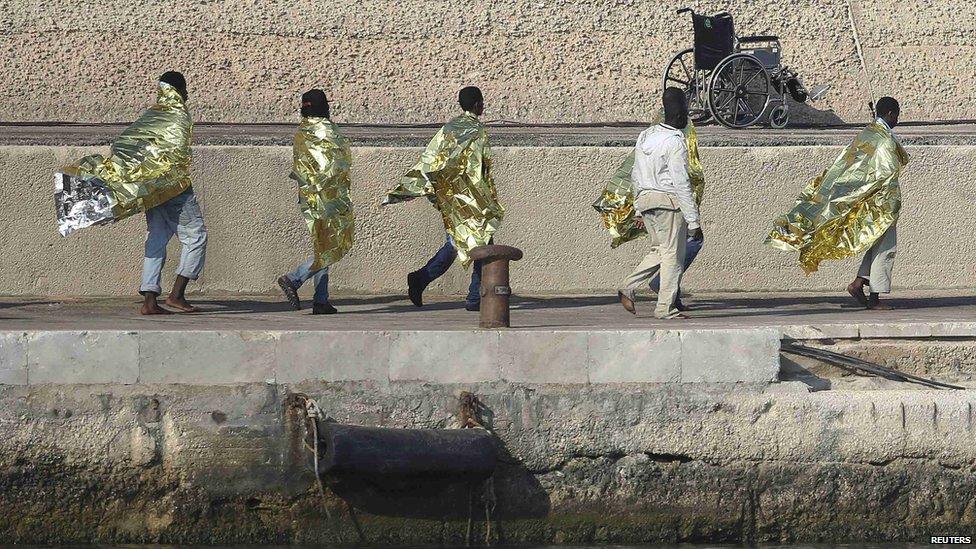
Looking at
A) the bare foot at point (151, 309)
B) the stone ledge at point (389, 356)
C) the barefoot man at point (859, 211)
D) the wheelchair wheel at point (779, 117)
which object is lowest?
the stone ledge at point (389, 356)

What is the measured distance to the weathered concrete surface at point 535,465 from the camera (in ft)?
21.8

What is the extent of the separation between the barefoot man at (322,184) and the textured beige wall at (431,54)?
357 centimetres

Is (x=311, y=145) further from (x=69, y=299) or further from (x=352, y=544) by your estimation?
(x=352, y=544)

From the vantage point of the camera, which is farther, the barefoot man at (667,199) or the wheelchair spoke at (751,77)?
the wheelchair spoke at (751,77)

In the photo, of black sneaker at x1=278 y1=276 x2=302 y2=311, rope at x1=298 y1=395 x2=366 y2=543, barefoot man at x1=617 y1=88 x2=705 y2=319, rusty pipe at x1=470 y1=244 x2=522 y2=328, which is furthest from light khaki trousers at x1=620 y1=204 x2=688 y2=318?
rope at x1=298 y1=395 x2=366 y2=543

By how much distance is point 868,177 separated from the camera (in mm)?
9039

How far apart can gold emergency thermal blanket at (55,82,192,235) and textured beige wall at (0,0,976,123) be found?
3.76 m

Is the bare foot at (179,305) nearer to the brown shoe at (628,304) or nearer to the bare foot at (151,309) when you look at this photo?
the bare foot at (151,309)

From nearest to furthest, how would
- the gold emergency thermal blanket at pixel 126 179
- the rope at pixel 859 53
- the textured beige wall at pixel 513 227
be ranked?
the gold emergency thermal blanket at pixel 126 179, the textured beige wall at pixel 513 227, the rope at pixel 859 53

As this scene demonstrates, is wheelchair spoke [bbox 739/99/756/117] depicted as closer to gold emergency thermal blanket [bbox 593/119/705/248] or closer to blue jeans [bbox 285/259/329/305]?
gold emergency thermal blanket [bbox 593/119/705/248]

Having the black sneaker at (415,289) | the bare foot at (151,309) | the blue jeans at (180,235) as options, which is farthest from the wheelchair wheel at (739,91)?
the bare foot at (151,309)

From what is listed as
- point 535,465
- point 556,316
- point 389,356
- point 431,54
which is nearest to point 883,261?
point 556,316

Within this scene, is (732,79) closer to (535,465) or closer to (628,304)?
(628,304)

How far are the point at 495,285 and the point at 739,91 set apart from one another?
17.7 ft
